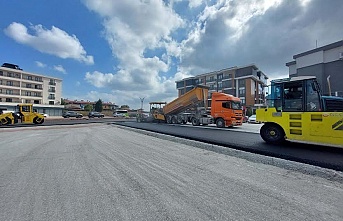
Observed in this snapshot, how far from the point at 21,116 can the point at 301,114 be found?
28510mm

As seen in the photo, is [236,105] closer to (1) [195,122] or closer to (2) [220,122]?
(2) [220,122]

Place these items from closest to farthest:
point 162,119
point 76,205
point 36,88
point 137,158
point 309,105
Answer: point 76,205 → point 137,158 → point 309,105 → point 162,119 → point 36,88

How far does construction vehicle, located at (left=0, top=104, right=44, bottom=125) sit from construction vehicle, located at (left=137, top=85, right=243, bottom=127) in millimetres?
14294

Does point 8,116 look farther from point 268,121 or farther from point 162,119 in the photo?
point 268,121

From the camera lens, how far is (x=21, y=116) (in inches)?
929

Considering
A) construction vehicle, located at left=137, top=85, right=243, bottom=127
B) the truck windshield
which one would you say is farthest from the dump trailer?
the truck windshield

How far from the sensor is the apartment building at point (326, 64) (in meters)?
25.8

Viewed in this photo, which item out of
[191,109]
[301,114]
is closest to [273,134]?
[301,114]

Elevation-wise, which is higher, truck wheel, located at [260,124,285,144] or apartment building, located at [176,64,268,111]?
apartment building, located at [176,64,268,111]

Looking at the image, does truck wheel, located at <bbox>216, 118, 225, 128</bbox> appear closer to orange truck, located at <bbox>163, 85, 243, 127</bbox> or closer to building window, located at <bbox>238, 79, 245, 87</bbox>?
orange truck, located at <bbox>163, 85, 243, 127</bbox>

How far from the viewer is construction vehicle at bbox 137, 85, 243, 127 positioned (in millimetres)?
16734

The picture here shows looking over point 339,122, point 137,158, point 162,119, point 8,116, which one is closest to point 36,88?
point 8,116

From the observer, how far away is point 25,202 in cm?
317

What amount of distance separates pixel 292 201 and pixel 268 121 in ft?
17.6
